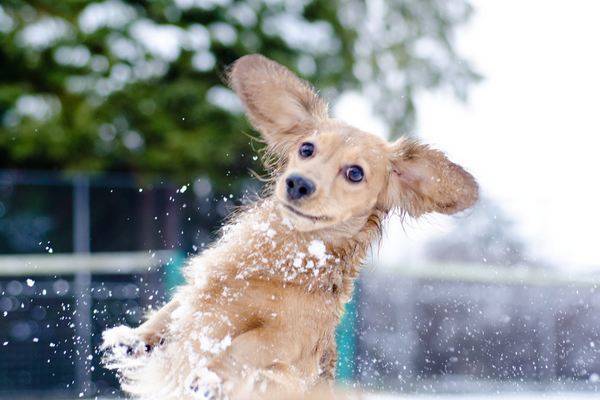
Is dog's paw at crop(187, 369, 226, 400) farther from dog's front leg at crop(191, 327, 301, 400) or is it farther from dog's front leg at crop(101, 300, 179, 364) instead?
dog's front leg at crop(101, 300, 179, 364)

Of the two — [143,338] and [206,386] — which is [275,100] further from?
[206,386]

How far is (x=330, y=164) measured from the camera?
12.8 feet

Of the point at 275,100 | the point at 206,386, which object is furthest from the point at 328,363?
the point at 275,100

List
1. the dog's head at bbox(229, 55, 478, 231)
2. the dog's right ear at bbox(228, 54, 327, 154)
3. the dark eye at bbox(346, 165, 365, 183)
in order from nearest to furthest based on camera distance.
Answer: the dog's head at bbox(229, 55, 478, 231) → the dark eye at bbox(346, 165, 365, 183) → the dog's right ear at bbox(228, 54, 327, 154)

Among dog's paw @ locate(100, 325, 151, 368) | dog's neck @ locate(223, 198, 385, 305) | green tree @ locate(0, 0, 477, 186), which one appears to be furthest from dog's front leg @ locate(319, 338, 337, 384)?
green tree @ locate(0, 0, 477, 186)

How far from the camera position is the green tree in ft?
44.3

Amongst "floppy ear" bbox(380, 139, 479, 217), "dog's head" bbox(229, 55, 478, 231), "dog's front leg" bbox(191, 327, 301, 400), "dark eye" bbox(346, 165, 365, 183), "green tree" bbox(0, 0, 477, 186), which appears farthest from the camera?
"green tree" bbox(0, 0, 477, 186)

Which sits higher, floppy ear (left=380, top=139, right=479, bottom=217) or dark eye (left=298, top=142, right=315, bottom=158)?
dark eye (left=298, top=142, right=315, bottom=158)

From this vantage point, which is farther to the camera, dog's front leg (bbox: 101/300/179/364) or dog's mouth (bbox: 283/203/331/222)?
dog's front leg (bbox: 101/300/179/364)

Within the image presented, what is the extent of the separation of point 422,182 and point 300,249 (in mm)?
668

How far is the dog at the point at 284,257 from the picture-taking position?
3582 millimetres

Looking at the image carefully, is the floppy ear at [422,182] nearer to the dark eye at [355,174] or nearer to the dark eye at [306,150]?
the dark eye at [355,174]

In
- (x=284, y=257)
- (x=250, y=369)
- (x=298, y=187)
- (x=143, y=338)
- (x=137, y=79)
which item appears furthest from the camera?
(x=137, y=79)

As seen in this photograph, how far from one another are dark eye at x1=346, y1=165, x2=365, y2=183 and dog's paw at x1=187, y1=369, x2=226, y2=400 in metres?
1.00
